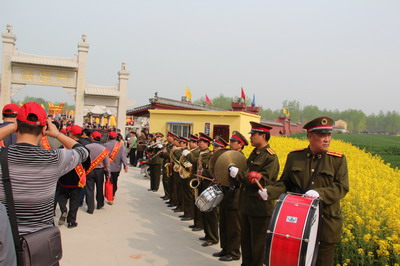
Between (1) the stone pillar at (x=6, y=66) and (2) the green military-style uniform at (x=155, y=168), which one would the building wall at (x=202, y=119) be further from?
(1) the stone pillar at (x=6, y=66)

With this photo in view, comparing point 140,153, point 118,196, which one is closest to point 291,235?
point 118,196

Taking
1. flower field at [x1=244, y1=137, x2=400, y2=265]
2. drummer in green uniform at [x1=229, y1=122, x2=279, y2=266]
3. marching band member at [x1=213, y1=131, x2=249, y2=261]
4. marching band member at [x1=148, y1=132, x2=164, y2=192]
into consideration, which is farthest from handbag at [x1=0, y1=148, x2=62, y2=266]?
marching band member at [x1=148, y1=132, x2=164, y2=192]

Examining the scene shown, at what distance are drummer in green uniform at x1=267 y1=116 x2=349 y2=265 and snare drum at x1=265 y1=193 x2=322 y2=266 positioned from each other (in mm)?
229

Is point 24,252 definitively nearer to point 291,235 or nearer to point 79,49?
point 291,235

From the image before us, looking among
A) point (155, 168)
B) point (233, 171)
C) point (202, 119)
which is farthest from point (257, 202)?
point (202, 119)

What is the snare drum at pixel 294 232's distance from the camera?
9.48 ft

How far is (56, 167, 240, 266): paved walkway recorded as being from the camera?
505 centimetres

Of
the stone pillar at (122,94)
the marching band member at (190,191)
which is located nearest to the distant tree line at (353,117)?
the stone pillar at (122,94)

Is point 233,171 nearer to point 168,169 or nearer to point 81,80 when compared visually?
point 168,169

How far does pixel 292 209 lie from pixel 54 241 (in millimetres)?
1997

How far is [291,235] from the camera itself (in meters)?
2.93

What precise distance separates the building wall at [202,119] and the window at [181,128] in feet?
0.56

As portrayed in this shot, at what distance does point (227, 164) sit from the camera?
4438 mm

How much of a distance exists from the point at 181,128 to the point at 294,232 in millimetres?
16030
